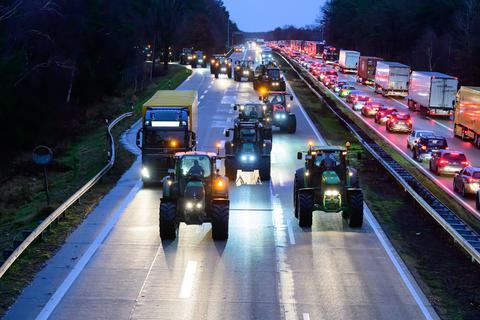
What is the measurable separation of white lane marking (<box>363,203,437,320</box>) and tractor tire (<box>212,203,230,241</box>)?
4934 millimetres

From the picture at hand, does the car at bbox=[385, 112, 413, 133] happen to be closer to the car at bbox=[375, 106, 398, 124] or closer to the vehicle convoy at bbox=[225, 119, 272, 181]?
the car at bbox=[375, 106, 398, 124]

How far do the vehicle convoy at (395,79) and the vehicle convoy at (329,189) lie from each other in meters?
60.8

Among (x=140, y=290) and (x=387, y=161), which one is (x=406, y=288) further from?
(x=387, y=161)

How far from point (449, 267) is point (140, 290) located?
8709 millimetres

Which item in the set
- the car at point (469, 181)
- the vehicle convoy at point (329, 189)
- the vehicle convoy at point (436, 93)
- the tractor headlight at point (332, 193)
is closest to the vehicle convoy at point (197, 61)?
the vehicle convoy at point (436, 93)

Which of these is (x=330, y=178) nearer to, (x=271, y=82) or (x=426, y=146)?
(x=426, y=146)

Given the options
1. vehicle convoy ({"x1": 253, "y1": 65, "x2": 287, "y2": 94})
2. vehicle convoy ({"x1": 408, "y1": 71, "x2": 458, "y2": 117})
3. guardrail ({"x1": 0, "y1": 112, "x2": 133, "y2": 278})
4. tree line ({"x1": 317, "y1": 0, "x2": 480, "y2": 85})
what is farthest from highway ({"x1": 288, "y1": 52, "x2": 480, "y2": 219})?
tree line ({"x1": 317, "y1": 0, "x2": 480, "y2": 85})

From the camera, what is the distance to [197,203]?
22.0m

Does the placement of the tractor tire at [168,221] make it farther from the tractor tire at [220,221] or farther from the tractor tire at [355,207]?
the tractor tire at [355,207]

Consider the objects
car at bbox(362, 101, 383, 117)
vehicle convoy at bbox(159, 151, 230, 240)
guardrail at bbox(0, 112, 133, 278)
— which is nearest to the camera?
guardrail at bbox(0, 112, 133, 278)

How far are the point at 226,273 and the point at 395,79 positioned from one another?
69093mm

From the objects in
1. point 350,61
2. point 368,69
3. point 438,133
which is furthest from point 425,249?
point 350,61

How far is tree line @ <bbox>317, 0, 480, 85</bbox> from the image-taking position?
95.1 metres

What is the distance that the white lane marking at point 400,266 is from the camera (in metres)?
17.8
